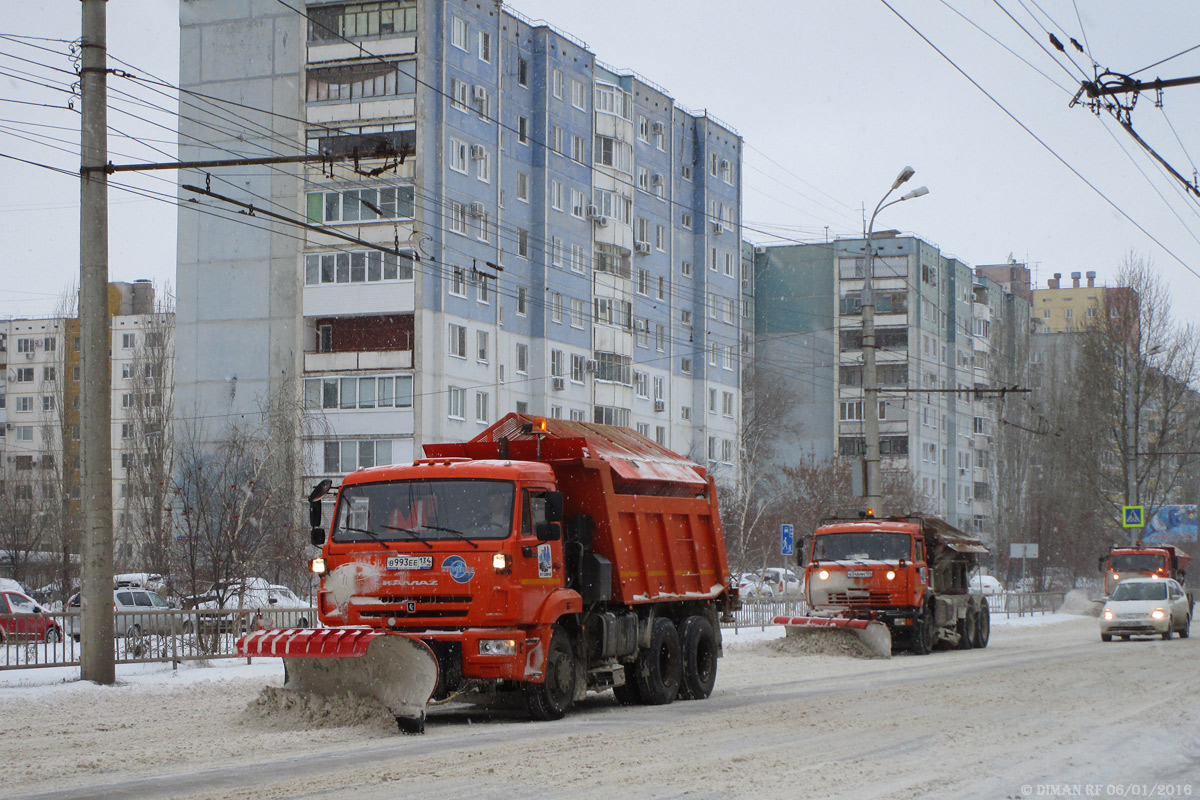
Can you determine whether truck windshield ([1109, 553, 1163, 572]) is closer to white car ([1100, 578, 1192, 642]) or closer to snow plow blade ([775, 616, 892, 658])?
white car ([1100, 578, 1192, 642])

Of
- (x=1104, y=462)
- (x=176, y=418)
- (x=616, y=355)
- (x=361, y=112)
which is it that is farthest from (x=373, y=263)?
(x=1104, y=462)

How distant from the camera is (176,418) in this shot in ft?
182

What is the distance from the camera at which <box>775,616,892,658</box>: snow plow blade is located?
27406mm

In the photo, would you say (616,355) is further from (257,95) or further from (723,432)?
(257,95)

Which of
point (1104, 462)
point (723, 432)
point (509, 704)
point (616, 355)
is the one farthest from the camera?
point (723, 432)

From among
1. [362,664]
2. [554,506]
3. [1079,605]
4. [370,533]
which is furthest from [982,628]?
[1079,605]

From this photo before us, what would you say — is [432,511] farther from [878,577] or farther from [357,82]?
[357,82]

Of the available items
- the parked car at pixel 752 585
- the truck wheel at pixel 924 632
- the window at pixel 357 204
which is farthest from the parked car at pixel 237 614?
the parked car at pixel 752 585

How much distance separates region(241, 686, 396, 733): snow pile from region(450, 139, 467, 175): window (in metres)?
40.7

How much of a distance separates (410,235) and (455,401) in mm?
6283

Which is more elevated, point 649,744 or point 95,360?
point 95,360

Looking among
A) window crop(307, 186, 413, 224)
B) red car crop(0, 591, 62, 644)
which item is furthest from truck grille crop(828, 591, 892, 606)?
window crop(307, 186, 413, 224)

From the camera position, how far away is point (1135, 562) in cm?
5188

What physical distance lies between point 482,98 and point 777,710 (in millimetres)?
43048
